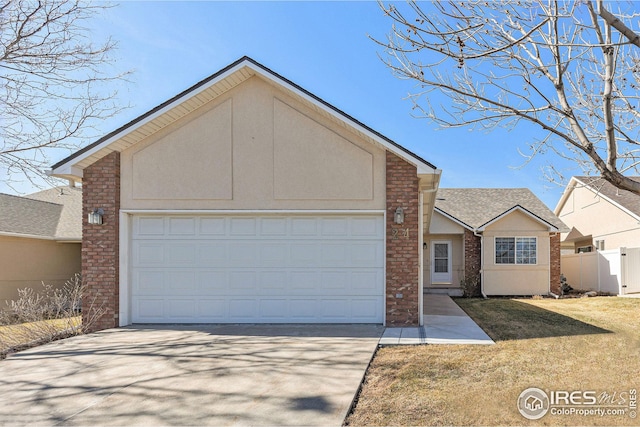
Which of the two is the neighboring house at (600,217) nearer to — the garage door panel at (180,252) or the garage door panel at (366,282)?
the garage door panel at (366,282)

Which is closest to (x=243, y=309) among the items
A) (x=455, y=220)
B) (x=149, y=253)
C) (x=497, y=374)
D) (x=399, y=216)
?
(x=149, y=253)

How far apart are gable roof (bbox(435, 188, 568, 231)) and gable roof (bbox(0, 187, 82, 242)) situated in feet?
49.0

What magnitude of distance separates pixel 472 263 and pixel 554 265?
10.9 feet

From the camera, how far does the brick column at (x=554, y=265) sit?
17578 mm

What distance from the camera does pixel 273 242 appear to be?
9.89m

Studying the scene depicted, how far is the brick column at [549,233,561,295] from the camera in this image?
692 inches

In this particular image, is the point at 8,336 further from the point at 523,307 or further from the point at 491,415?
the point at 523,307

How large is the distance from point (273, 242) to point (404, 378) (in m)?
4.92

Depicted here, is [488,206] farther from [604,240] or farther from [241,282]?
[241,282]

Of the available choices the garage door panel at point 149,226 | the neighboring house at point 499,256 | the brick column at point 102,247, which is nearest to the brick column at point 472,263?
the neighboring house at point 499,256

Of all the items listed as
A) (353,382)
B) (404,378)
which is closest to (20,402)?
(353,382)

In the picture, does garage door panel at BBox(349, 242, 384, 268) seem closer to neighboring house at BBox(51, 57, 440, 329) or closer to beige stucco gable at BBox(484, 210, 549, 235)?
neighboring house at BBox(51, 57, 440, 329)

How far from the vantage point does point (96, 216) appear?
962 centimetres

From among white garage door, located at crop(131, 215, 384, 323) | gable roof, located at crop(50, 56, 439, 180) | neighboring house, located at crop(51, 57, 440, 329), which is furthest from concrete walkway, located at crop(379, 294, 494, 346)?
gable roof, located at crop(50, 56, 439, 180)
